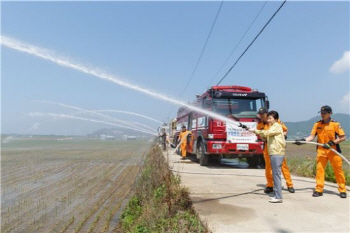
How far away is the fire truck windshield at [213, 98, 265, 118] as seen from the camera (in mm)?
10156

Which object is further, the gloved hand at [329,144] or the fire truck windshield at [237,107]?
the fire truck windshield at [237,107]

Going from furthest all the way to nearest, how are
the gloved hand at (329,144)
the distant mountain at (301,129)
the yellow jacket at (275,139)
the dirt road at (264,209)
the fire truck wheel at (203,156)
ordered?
the fire truck wheel at (203,156)
the distant mountain at (301,129)
the gloved hand at (329,144)
the yellow jacket at (275,139)
the dirt road at (264,209)

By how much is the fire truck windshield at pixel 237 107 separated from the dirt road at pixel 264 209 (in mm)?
3427

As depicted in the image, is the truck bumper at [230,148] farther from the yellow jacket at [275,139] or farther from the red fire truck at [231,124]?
the yellow jacket at [275,139]

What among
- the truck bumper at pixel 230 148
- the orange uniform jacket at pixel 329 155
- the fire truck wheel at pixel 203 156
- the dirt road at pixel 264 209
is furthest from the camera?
the fire truck wheel at pixel 203 156

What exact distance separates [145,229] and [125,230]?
3.05 ft

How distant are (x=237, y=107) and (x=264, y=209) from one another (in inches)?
226

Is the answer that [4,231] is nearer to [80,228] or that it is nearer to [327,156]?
[80,228]

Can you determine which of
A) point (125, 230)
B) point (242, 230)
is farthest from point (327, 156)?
point (125, 230)

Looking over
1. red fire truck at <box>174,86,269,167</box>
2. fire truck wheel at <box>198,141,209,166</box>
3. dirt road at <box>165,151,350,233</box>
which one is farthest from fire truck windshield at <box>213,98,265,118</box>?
dirt road at <box>165,151,350,233</box>

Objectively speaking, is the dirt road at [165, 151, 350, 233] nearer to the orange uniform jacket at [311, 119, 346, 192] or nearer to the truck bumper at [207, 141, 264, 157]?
the orange uniform jacket at [311, 119, 346, 192]

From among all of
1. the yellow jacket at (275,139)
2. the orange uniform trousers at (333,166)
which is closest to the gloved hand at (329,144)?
the orange uniform trousers at (333,166)

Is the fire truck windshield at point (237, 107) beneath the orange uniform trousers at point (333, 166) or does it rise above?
above

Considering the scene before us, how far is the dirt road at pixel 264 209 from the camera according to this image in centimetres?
408
